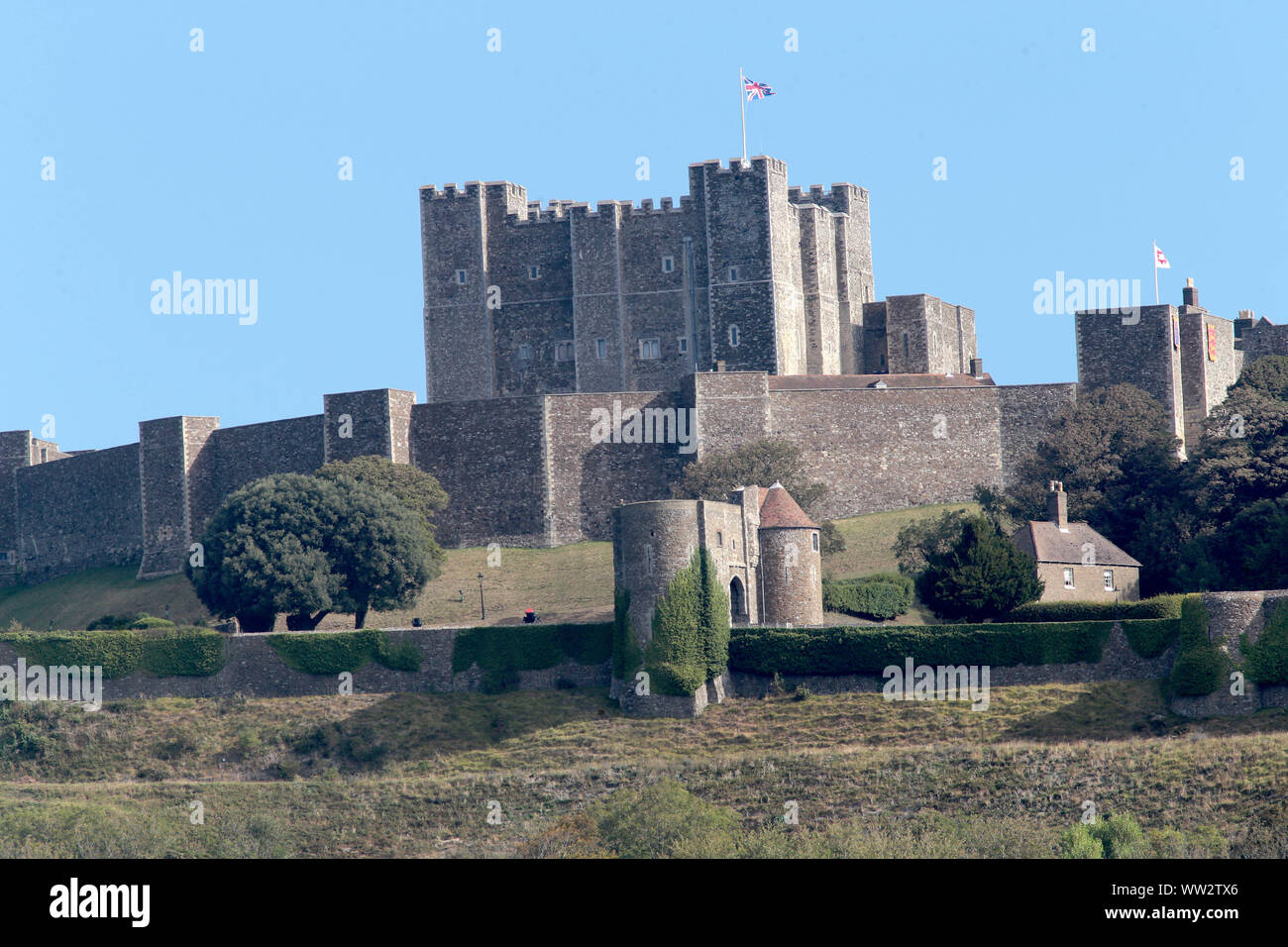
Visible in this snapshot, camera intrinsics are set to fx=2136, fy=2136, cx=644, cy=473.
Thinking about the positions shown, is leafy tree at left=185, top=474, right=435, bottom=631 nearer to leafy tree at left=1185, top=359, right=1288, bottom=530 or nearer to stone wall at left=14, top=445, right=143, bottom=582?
stone wall at left=14, top=445, right=143, bottom=582

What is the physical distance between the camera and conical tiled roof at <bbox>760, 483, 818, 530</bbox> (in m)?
60.8

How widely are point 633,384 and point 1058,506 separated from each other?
77.3ft

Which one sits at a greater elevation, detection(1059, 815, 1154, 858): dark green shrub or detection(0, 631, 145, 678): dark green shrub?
detection(0, 631, 145, 678): dark green shrub

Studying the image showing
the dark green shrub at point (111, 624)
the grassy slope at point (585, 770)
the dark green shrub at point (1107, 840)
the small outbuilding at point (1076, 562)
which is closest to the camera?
the dark green shrub at point (1107, 840)

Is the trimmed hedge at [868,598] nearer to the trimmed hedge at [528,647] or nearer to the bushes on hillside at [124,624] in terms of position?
the trimmed hedge at [528,647]

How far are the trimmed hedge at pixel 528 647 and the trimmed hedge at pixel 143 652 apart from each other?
7.23m

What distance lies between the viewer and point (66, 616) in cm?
7838

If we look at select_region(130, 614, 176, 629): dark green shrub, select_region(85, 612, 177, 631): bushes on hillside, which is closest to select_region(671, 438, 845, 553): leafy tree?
select_region(130, 614, 176, 629): dark green shrub

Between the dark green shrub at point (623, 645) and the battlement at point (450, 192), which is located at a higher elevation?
the battlement at point (450, 192)

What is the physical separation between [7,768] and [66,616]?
21.0m

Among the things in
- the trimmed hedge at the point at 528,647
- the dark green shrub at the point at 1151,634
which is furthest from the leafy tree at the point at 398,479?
the dark green shrub at the point at 1151,634

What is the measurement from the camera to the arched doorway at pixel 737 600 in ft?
197

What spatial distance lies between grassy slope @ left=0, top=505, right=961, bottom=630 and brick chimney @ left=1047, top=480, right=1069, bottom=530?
537 centimetres
